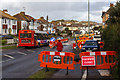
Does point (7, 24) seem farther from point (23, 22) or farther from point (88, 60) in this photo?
point (88, 60)

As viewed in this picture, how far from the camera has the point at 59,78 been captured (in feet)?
28.5

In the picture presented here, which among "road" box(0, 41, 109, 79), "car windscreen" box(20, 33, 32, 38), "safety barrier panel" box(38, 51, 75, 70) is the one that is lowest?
"road" box(0, 41, 109, 79)

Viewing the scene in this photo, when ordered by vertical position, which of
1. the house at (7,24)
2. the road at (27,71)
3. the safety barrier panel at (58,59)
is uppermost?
the house at (7,24)

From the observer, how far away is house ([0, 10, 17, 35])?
56.5 meters

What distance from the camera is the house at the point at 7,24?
5653 cm

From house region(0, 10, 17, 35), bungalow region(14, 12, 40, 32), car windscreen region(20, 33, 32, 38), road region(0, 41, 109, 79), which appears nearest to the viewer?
road region(0, 41, 109, 79)

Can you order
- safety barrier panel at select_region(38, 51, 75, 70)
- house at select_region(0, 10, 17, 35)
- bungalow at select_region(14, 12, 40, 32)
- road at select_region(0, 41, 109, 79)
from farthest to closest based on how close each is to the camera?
1. bungalow at select_region(14, 12, 40, 32)
2. house at select_region(0, 10, 17, 35)
3. safety barrier panel at select_region(38, 51, 75, 70)
4. road at select_region(0, 41, 109, 79)

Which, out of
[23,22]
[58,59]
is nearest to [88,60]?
[58,59]

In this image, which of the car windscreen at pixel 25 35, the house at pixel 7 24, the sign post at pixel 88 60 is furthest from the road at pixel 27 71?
the house at pixel 7 24

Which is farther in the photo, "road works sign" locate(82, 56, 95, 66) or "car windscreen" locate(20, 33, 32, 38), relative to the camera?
"car windscreen" locate(20, 33, 32, 38)

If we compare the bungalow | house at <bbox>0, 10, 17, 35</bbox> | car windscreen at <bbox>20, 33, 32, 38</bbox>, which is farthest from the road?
the bungalow

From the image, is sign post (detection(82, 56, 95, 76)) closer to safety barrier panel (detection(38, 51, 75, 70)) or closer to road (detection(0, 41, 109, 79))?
road (detection(0, 41, 109, 79))

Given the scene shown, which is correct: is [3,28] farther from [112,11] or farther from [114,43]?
[114,43]

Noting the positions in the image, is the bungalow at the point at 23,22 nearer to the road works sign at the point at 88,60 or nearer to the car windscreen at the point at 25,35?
the car windscreen at the point at 25,35
